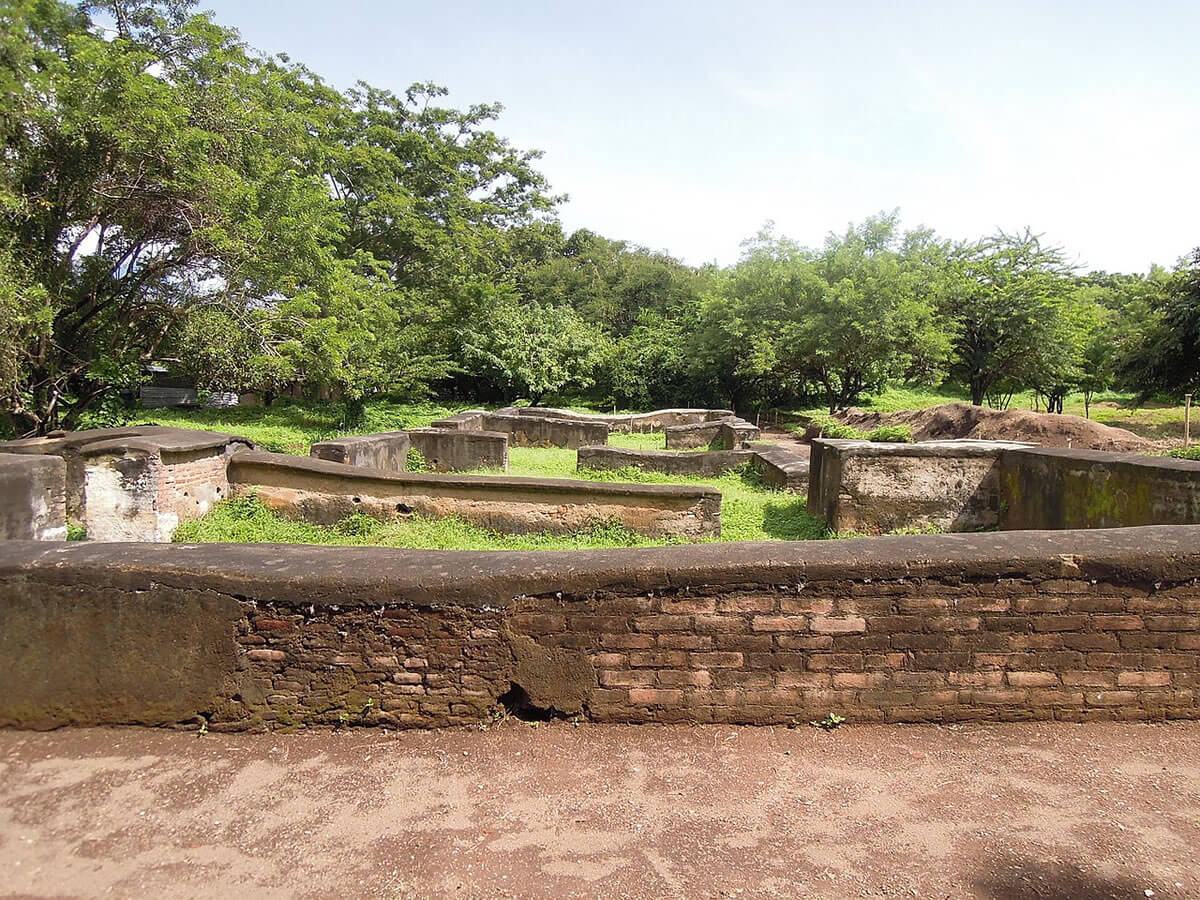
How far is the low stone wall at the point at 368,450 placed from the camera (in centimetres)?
761

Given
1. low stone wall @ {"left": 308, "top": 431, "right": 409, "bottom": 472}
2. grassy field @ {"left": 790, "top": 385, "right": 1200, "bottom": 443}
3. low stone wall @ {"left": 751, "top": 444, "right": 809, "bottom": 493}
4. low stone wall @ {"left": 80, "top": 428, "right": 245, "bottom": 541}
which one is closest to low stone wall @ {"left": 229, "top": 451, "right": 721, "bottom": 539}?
low stone wall @ {"left": 308, "top": 431, "right": 409, "bottom": 472}

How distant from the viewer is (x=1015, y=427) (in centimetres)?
1473

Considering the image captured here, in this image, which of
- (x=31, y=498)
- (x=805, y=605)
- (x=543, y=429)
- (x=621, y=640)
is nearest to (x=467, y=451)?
(x=543, y=429)

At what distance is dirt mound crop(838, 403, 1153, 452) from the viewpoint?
13.8 m

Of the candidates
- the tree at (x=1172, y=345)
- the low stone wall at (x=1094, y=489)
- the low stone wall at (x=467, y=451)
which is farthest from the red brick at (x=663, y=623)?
the tree at (x=1172, y=345)

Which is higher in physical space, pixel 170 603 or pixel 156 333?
pixel 156 333

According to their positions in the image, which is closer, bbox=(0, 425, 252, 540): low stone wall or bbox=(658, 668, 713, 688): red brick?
bbox=(658, 668, 713, 688): red brick

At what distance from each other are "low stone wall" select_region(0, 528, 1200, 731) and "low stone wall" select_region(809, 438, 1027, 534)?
12.9 ft

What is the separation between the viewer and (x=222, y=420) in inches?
642

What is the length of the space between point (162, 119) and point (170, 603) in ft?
32.8

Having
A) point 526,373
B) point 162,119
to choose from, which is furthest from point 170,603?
point 526,373

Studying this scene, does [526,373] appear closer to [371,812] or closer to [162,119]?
[162,119]

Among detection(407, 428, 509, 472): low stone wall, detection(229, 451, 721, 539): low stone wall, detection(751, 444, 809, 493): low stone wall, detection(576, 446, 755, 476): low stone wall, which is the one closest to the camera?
detection(229, 451, 721, 539): low stone wall

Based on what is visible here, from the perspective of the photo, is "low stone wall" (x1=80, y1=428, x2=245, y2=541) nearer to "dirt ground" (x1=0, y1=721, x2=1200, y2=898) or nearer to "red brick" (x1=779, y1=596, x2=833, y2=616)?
"dirt ground" (x1=0, y1=721, x2=1200, y2=898)
